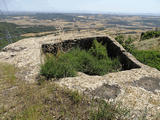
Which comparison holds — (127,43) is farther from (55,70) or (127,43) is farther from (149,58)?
(55,70)

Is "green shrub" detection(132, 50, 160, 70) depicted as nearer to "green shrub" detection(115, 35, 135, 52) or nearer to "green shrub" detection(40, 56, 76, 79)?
"green shrub" detection(115, 35, 135, 52)

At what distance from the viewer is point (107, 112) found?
1749 mm

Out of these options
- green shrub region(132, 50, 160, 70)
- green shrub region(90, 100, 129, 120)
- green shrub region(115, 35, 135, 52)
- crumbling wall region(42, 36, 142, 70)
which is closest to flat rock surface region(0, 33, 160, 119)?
green shrub region(90, 100, 129, 120)

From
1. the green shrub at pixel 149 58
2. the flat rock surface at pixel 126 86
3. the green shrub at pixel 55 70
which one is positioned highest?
the green shrub at pixel 55 70

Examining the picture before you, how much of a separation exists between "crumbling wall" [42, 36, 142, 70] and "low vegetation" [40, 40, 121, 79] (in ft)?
1.09

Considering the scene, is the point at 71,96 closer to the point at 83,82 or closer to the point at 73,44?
the point at 83,82

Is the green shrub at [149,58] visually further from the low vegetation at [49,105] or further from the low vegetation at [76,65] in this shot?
the low vegetation at [49,105]

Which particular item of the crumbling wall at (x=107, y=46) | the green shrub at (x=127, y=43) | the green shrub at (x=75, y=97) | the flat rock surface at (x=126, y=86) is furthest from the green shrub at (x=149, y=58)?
the green shrub at (x=75, y=97)

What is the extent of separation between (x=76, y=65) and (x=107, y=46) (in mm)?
2588

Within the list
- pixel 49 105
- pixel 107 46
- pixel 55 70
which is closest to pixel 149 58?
pixel 107 46

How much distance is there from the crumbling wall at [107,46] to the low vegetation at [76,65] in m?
0.33

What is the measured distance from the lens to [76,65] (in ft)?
12.7

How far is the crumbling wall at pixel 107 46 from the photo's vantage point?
14.2 ft

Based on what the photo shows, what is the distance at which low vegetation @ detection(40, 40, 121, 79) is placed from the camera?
9.66ft
